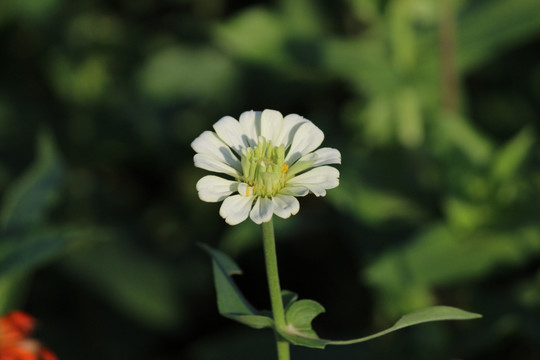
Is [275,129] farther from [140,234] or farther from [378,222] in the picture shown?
[140,234]

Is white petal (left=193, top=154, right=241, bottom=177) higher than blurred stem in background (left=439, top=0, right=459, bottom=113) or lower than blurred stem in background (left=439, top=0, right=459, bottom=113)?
lower

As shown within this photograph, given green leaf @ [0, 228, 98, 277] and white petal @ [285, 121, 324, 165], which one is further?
green leaf @ [0, 228, 98, 277]

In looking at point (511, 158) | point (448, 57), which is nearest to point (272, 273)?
point (511, 158)

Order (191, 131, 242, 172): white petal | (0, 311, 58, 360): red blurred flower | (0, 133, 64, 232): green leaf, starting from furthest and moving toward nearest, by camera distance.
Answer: (0, 133, 64, 232): green leaf → (0, 311, 58, 360): red blurred flower → (191, 131, 242, 172): white petal

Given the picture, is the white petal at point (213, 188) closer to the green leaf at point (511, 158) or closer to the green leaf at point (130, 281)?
the green leaf at point (511, 158)

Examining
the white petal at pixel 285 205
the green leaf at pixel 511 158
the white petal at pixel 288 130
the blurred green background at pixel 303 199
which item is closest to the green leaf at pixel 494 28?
the blurred green background at pixel 303 199

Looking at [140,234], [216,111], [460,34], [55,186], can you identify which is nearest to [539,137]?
[460,34]

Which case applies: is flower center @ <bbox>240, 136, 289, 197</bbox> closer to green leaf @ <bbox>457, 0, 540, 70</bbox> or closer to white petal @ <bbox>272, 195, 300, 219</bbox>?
white petal @ <bbox>272, 195, 300, 219</bbox>

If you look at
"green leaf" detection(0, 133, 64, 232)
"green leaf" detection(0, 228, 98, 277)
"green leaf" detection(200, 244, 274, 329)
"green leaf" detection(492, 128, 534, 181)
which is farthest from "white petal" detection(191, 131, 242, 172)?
"green leaf" detection(492, 128, 534, 181)
